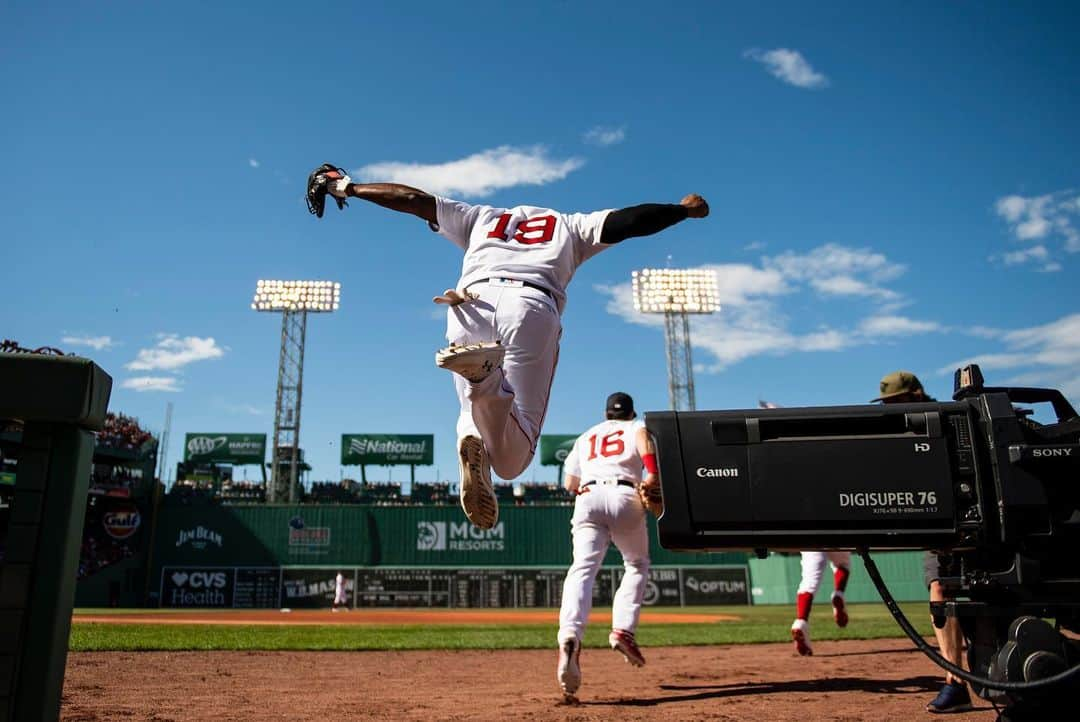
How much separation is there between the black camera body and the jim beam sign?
4133cm

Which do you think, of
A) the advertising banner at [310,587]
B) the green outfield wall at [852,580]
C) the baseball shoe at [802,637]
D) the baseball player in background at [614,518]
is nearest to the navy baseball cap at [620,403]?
the baseball player in background at [614,518]

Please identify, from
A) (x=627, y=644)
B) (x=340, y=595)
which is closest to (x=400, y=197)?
(x=627, y=644)

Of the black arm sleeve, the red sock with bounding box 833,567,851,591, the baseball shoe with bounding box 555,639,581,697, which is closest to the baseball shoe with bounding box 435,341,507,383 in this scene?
the black arm sleeve

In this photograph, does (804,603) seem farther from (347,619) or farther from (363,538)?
(363,538)

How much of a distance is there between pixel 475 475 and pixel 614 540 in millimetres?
2714

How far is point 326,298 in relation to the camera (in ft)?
137

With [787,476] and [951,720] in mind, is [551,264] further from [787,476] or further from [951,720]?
[951,720]

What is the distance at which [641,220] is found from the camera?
3.73 meters

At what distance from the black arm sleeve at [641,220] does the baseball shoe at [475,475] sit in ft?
3.69

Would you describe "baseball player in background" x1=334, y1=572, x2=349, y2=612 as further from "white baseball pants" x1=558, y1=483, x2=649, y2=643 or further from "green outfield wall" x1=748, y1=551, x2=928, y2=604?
"white baseball pants" x1=558, y1=483, x2=649, y2=643

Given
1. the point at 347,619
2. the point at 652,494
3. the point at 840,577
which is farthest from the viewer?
the point at 347,619

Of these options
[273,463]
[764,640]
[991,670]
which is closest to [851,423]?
[991,670]

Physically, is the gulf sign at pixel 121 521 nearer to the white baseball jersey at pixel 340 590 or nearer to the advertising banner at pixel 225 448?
the white baseball jersey at pixel 340 590

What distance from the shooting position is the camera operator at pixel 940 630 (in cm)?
425
